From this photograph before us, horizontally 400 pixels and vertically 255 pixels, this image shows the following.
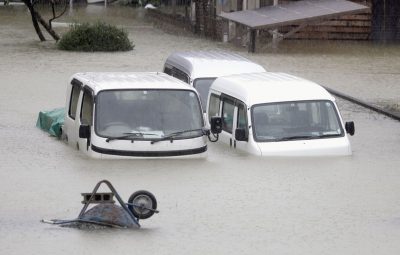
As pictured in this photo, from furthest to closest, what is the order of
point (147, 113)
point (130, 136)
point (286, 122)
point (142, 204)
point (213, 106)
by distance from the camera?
point (213, 106) < point (286, 122) < point (147, 113) < point (130, 136) < point (142, 204)

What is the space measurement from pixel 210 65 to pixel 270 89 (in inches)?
128

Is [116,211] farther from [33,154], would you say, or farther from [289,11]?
[289,11]

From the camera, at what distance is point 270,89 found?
17.9m

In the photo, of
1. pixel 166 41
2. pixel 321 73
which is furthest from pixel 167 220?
pixel 166 41

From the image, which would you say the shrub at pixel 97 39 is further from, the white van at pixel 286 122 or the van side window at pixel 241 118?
the van side window at pixel 241 118

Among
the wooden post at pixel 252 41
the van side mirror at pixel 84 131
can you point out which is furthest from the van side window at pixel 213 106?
the wooden post at pixel 252 41

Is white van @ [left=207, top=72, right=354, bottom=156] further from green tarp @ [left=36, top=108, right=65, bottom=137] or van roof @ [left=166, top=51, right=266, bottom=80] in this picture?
green tarp @ [left=36, top=108, right=65, bottom=137]

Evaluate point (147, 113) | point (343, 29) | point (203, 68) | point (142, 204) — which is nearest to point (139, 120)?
point (147, 113)

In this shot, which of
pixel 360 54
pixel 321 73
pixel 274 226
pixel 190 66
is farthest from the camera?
pixel 360 54

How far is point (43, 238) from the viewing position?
461 inches

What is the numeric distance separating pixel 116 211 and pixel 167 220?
1267mm

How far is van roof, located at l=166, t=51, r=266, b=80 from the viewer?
2073 centimetres

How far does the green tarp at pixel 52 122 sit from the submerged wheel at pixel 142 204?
7.61 m

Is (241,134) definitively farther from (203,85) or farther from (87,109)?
(203,85)
